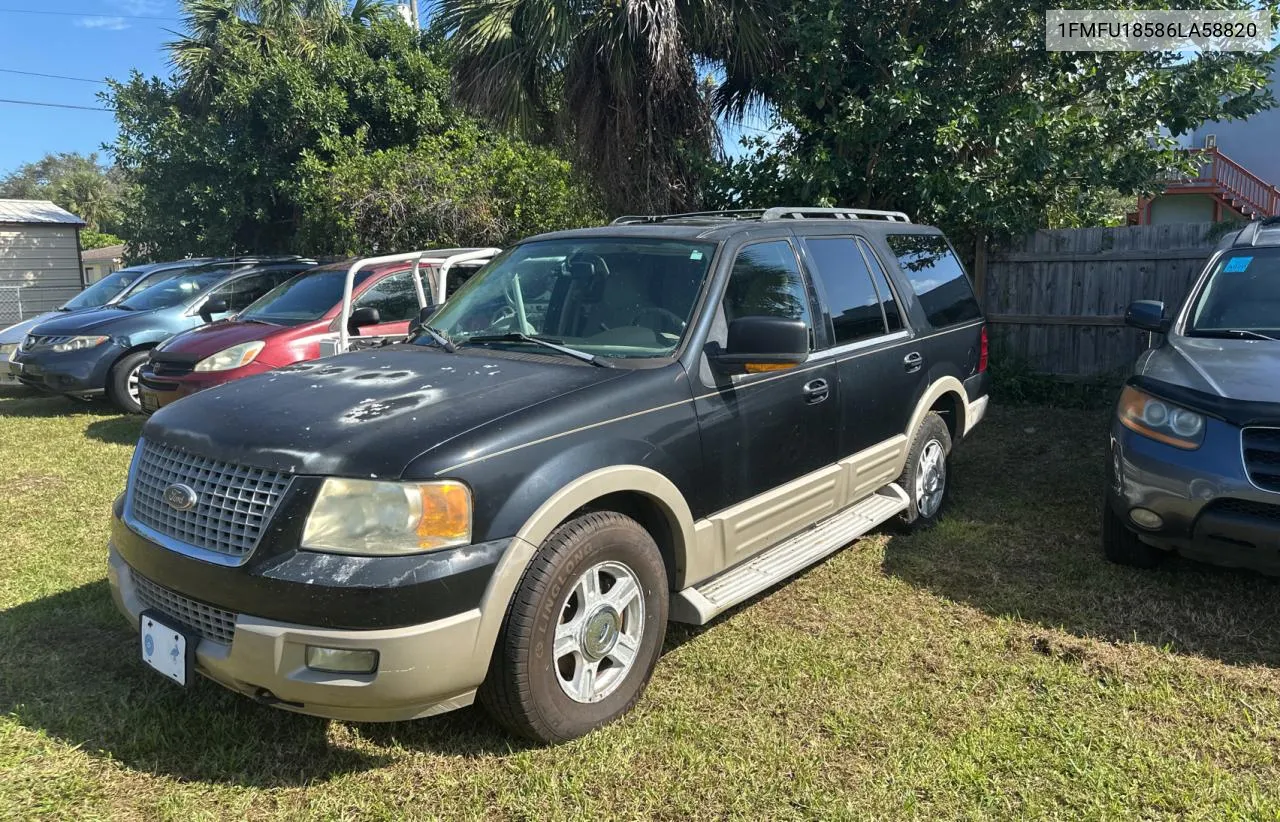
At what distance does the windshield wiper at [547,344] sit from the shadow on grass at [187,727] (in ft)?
4.59

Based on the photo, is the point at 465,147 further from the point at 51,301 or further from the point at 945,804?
the point at 51,301

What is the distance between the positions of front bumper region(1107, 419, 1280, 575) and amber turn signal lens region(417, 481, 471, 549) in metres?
3.17

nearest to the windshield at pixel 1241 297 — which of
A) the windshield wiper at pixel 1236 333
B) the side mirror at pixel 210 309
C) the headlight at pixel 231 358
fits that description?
the windshield wiper at pixel 1236 333

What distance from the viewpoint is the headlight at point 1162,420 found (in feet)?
13.1

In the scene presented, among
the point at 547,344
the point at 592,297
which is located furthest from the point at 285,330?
the point at 547,344

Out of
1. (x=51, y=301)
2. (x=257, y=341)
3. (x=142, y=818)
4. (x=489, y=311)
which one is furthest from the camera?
(x=51, y=301)

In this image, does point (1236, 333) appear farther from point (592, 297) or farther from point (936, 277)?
point (592, 297)

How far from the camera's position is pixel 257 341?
7395mm

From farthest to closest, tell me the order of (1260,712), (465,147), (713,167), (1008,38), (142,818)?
(465,147), (713,167), (1008,38), (1260,712), (142,818)

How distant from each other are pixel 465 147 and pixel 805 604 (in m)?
11.5

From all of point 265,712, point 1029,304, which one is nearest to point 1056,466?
point 1029,304

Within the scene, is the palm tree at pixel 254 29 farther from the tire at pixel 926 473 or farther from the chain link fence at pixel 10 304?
the tire at pixel 926 473

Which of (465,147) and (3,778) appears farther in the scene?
(465,147)

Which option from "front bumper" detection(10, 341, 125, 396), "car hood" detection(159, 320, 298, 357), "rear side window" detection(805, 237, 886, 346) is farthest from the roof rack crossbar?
"front bumper" detection(10, 341, 125, 396)
